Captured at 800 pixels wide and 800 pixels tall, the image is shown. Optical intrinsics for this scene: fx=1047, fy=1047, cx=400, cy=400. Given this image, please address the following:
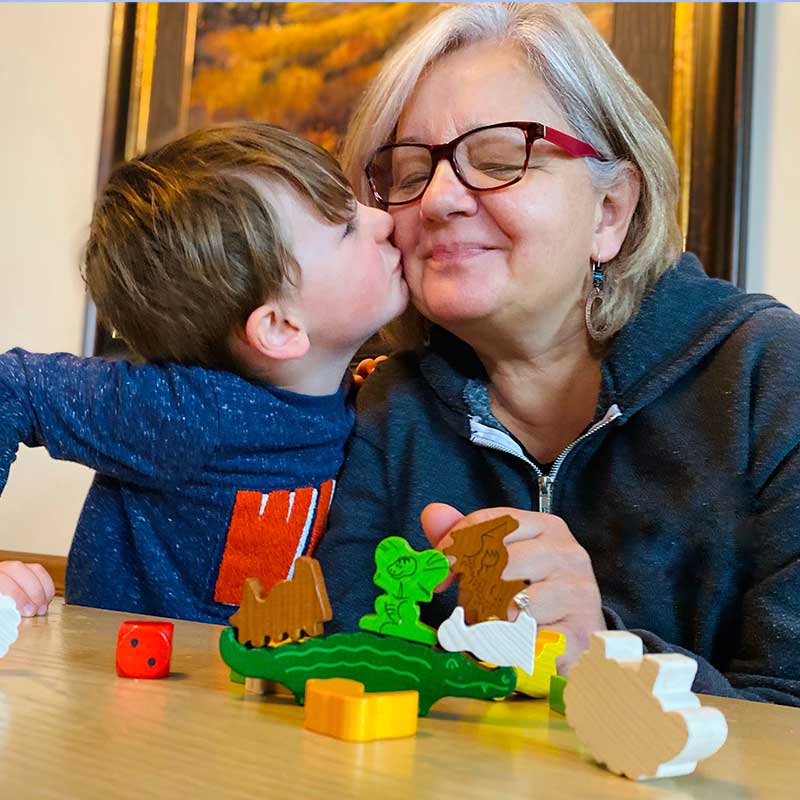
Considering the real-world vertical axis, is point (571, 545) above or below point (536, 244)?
below

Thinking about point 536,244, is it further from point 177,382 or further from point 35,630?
point 35,630

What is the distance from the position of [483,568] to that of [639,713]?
0.60 feet

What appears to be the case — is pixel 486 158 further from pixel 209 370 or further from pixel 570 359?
pixel 209 370

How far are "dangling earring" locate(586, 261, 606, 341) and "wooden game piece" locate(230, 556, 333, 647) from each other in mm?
723

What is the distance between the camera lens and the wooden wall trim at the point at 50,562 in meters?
2.66

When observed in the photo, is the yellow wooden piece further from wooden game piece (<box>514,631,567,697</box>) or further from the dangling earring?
the dangling earring

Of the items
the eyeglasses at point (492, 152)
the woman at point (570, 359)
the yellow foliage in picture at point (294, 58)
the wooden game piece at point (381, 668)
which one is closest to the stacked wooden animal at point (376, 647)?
the wooden game piece at point (381, 668)

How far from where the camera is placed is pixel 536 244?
4.26 feet

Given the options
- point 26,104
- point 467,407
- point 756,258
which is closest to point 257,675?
point 467,407

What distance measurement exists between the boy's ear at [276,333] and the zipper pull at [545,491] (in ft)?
1.12

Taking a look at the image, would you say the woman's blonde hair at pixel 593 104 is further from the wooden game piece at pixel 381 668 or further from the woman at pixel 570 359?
the wooden game piece at pixel 381 668

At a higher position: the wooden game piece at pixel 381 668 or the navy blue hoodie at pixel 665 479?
the navy blue hoodie at pixel 665 479

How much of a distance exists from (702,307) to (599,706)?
801mm

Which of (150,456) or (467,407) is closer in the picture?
(150,456)
